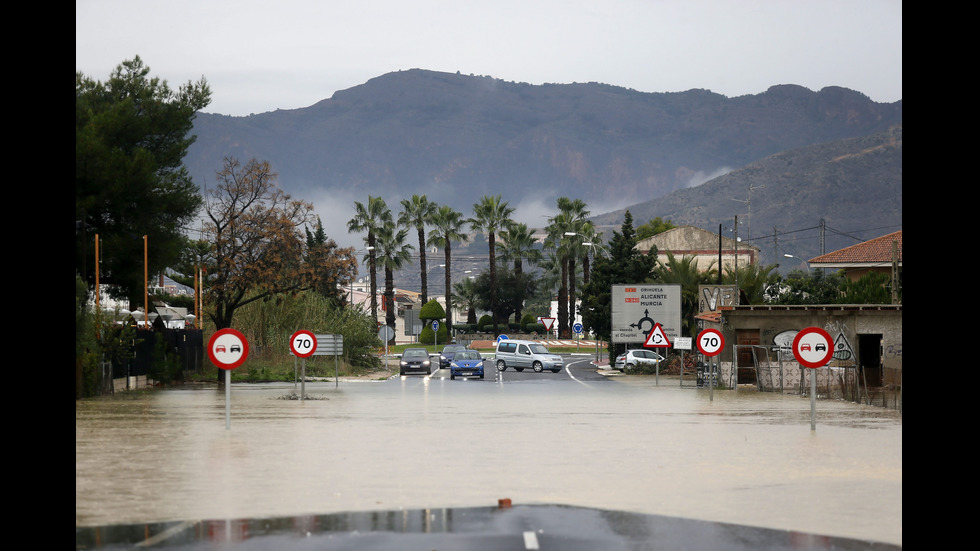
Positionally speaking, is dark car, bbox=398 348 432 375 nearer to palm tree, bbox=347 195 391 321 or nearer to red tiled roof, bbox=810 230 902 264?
red tiled roof, bbox=810 230 902 264

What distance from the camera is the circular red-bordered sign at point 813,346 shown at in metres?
23.5

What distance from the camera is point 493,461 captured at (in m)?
17.9

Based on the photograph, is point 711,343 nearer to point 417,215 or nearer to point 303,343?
point 303,343

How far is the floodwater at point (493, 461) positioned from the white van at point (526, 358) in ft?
110

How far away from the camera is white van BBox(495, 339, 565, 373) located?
66.5m

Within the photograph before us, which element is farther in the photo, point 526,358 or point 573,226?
point 573,226

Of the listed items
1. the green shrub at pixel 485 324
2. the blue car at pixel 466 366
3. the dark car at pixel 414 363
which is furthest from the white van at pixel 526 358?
the green shrub at pixel 485 324

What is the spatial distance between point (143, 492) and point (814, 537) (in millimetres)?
7577

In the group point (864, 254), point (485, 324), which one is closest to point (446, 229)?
point (485, 324)

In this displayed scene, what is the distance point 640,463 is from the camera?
57.9ft

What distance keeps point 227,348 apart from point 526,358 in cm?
4559
